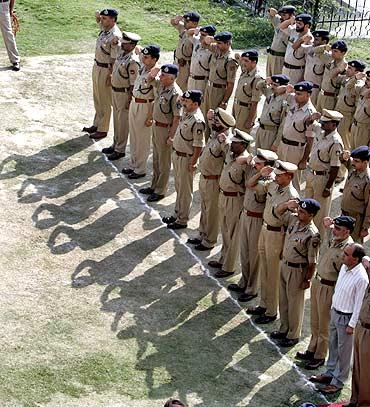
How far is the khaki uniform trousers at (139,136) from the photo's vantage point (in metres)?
14.0

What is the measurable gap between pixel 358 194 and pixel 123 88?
4150 millimetres

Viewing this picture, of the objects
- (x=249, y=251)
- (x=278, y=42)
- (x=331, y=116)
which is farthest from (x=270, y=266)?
(x=278, y=42)

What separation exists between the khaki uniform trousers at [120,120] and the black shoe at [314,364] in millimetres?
5470

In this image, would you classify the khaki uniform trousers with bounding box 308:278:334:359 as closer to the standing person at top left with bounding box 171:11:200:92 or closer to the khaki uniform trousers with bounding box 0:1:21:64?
the standing person at top left with bounding box 171:11:200:92

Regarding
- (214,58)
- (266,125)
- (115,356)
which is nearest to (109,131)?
(214,58)

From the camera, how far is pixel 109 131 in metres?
15.6

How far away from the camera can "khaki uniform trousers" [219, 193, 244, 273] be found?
11797 millimetres

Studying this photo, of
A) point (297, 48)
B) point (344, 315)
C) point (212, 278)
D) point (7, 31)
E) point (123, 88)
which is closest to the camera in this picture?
point (344, 315)

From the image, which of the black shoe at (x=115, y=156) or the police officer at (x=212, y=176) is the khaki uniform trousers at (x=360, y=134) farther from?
the black shoe at (x=115, y=156)

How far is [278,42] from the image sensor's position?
1631 cm

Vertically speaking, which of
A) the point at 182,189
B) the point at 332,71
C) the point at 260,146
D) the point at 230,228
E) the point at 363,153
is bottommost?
the point at 182,189

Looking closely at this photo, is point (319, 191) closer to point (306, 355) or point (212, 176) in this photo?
point (212, 176)

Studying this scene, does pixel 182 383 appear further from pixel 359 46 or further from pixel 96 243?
pixel 359 46

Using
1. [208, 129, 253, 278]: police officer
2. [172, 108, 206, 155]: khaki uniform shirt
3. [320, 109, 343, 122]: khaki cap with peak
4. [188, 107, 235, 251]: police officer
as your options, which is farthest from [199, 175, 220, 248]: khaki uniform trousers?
[320, 109, 343, 122]: khaki cap with peak
